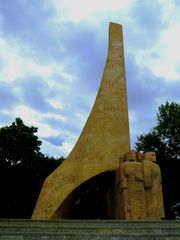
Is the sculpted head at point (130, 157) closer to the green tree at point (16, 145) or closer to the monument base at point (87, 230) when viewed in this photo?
the monument base at point (87, 230)

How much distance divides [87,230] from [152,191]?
11.5 ft

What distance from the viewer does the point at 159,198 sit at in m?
12.2

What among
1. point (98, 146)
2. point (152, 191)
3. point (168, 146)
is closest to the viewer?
Result: point (152, 191)

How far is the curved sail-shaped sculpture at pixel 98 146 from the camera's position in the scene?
43.4 ft

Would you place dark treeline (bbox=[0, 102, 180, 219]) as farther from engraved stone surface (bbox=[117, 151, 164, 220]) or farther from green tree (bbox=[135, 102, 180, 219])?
engraved stone surface (bbox=[117, 151, 164, 220])

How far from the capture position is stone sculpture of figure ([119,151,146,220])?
1180 centimetres

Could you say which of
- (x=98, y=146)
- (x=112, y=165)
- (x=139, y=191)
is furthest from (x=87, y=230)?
(x=98, y=146)

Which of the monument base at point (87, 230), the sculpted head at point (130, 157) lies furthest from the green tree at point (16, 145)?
the monument base at point (87, 230)

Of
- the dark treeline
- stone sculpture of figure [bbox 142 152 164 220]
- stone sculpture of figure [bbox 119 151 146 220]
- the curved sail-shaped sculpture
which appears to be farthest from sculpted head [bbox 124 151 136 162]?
the dark treeline

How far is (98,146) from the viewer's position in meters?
13.9

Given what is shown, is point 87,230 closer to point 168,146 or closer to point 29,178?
point 29,178

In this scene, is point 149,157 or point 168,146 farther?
point 168,146

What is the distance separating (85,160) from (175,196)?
41.0 ft

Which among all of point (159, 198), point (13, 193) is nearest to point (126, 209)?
point (159, 198)
